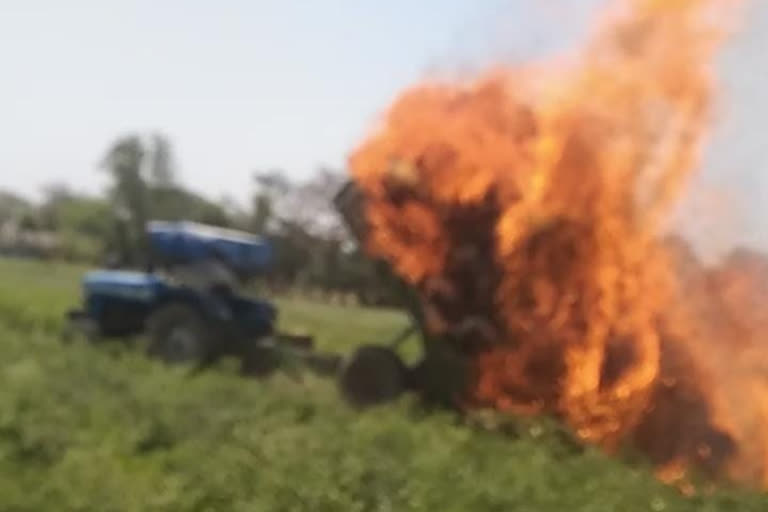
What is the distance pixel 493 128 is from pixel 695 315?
2841mm

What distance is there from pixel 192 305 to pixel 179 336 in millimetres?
568

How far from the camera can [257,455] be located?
1055 centimetres

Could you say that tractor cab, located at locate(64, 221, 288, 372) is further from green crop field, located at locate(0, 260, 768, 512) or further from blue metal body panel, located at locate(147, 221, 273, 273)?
green crop field, located at locate(0, 260, 768, 512)

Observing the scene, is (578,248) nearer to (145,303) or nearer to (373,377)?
(373,377)

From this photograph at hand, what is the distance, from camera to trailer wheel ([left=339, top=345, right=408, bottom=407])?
46.2 feet

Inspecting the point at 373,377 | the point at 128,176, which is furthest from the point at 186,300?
the point at 128,176

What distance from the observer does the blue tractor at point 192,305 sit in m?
15.9

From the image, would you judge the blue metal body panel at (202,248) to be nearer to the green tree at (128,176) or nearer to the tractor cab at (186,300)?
the tractor cab at (186,300)

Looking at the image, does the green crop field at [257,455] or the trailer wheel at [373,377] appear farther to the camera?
the trailer wheel at [373,377]

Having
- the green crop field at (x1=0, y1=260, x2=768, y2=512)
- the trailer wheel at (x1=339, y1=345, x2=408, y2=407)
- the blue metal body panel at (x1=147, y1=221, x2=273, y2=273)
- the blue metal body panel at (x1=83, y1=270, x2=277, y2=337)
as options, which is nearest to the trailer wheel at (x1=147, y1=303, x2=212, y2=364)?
the blue metal body panel at (x1=83, y1=270, x2=277, y2=337)

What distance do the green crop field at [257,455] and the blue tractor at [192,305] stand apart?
1812mm

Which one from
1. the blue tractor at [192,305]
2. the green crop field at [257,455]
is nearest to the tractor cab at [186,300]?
the blue tractor at [192,305]

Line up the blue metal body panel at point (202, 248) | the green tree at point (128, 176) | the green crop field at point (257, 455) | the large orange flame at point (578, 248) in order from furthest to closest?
the green tree at point (128, 176)
the blue metal body panel at point (202, 248)
the large orange flame at point (578, 248)
the green crop field at point (257, 455)

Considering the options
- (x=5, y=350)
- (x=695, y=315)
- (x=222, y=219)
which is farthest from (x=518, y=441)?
(x=222, y=219)
